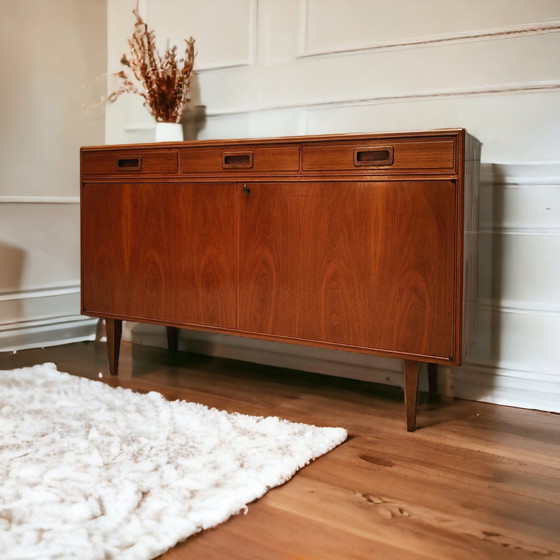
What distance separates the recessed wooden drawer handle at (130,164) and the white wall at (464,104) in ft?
1.83

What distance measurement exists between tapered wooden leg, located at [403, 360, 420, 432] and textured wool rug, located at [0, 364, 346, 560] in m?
0.24

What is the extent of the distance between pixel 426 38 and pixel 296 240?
896mm

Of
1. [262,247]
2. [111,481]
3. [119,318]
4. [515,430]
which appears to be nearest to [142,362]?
[119,318]

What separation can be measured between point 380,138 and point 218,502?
112 centimetres

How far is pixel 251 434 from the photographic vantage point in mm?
1872

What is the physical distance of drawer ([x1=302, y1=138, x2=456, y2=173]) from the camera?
1890 millimetres

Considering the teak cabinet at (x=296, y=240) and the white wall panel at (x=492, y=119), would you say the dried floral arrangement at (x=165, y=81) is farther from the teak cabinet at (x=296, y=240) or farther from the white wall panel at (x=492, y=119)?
the white wall panel at (x=492, y=119)

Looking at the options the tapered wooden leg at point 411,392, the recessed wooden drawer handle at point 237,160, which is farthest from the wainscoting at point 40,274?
the tapered wooden leg at point 411,392

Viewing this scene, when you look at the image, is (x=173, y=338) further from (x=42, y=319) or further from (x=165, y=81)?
(x=165, y=81)

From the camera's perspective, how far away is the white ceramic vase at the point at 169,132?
2.76 metres

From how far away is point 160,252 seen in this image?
2.44 metres

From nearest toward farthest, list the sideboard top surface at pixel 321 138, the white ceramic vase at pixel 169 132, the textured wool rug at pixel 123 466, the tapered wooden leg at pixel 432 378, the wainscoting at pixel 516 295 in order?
the textured wool rug at pixel 123 466 → the sideboard top surface at pixel 321 138 → the wainscoting at pixel 516 295 → the tapered wooden leg at pixel 432 378 → the white ceramic vase at pixel 169 132

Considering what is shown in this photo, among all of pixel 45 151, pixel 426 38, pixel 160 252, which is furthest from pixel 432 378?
pixel 45 151

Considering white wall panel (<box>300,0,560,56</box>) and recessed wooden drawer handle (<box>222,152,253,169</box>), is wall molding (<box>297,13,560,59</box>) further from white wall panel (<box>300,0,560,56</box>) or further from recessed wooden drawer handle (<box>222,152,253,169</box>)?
recessed wooden drawer handle (<box>222,152,253,169</box>)
